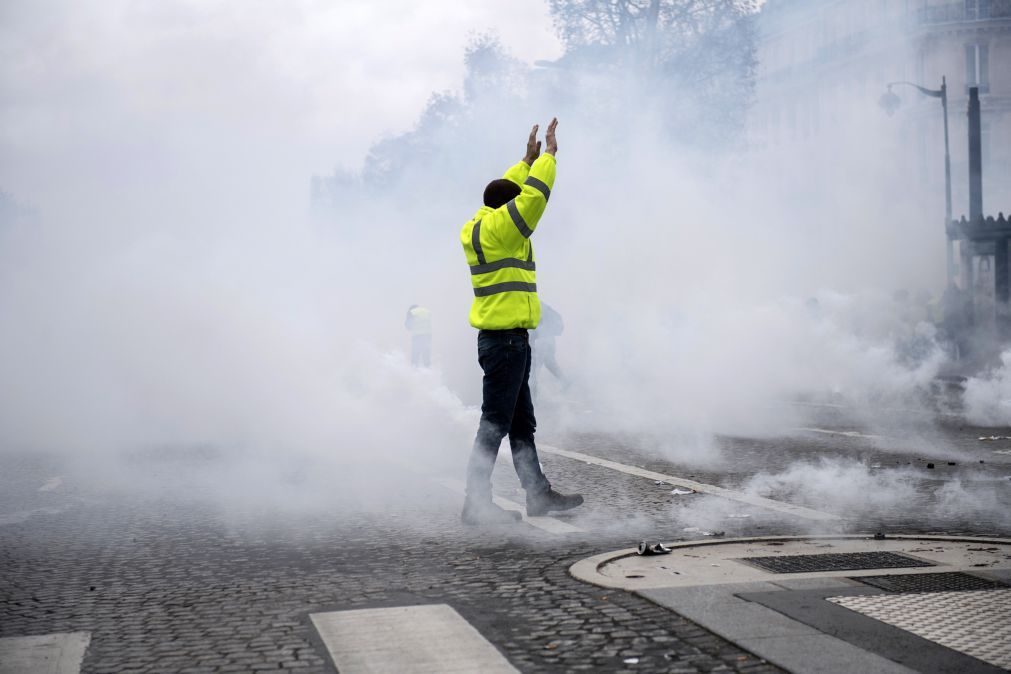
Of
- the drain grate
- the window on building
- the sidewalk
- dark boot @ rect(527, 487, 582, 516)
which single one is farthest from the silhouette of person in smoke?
the window on building

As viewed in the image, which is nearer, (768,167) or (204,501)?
(204,501)

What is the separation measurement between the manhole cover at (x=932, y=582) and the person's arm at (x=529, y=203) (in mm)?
2507

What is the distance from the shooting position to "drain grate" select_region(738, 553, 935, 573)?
17.6 ft

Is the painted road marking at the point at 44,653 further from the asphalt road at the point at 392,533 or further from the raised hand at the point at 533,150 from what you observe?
the raised hand at the point at 533,150

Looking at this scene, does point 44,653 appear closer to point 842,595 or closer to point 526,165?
point 842,595

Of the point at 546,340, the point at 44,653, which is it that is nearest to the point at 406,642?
the point at 44,653

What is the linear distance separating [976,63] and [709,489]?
81.3 ft

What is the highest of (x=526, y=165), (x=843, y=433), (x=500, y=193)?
(x=526, y=165)

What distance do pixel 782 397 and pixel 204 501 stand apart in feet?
34.4

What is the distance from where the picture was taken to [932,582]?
506cm

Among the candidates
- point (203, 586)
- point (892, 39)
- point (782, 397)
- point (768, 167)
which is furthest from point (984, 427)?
point (768, 167)

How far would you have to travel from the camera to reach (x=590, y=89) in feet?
84.1

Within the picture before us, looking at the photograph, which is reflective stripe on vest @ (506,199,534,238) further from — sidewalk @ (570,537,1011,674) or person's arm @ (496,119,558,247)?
sidewalk @ (570,537,1011,674)

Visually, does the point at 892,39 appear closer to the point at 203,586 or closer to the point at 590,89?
the point at 590,89
